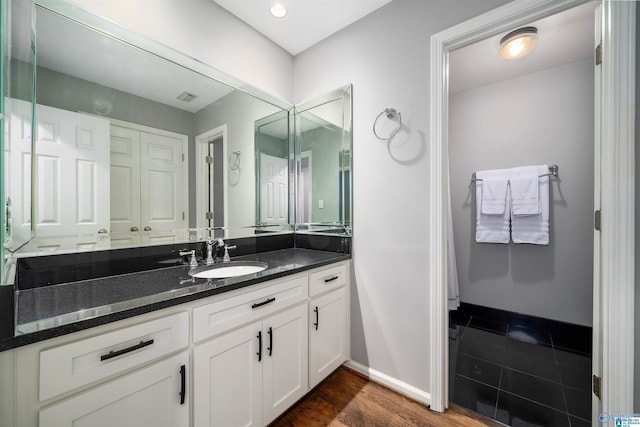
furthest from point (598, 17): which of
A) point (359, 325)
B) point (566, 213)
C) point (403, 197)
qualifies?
point (359, 325)

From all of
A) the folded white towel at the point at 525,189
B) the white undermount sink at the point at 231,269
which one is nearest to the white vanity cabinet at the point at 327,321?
the white undermount sink at the point at 231,269

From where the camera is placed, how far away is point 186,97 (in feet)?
5.15

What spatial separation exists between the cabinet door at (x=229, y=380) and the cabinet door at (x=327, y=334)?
0.40 m

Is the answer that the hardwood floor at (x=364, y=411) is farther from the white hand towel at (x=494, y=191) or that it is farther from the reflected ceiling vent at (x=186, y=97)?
the reflected ceiling vent at (x=186, y=97)

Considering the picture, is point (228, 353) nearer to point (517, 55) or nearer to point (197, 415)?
point (197, 415)

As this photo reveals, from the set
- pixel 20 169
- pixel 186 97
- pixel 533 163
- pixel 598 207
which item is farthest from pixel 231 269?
pixel 533 163

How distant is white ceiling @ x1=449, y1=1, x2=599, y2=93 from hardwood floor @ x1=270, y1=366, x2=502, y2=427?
247 cm

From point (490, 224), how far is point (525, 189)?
1.48 ft

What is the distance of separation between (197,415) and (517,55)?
304cm

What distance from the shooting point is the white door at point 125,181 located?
4.18 ft

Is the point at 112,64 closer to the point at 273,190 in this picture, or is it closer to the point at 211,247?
the point at 211,247

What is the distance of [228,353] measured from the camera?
1113 mm

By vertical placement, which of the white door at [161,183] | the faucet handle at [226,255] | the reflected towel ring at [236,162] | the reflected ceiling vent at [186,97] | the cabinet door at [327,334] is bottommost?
the cabinet door at [327,334]

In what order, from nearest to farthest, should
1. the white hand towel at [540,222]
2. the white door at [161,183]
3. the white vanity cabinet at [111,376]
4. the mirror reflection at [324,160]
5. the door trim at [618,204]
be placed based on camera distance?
1. the white vanity cabinet at [111,376]
2. the door trim at [618,204]
3. the white door at [161,183]
4. the mirror reflection at [324,160]
5. the white hand towel at [540,222]
